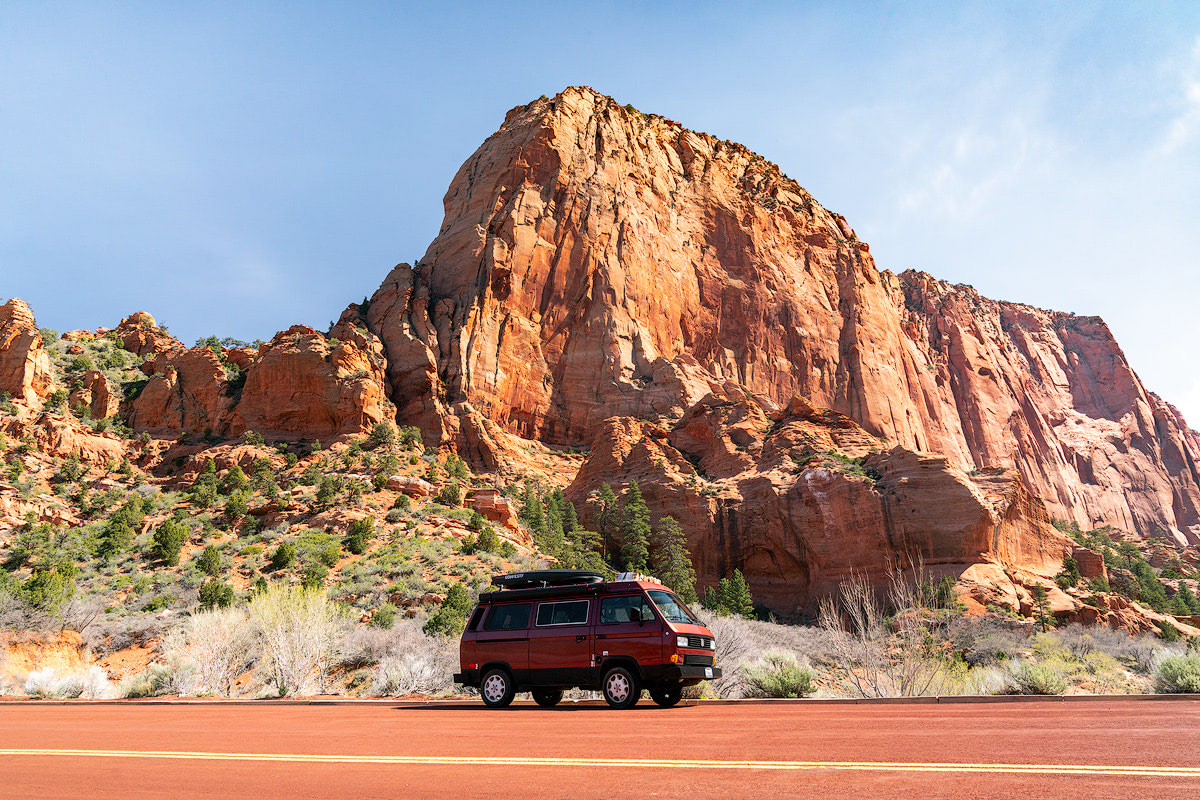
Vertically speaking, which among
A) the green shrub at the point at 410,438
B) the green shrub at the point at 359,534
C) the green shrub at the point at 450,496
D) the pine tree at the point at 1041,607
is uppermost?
the green shrub at the point at 410,438

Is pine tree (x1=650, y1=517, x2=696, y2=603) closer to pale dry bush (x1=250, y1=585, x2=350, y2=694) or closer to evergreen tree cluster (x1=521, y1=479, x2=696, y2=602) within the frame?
evergreen tree cluster (x1=521, y1=479, x2=696, y2=602)

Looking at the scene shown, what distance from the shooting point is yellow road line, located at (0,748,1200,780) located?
203 inches

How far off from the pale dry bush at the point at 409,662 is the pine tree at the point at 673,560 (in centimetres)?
2621

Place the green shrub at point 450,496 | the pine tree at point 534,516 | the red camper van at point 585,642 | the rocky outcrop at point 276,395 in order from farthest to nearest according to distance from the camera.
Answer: the rocky outcrop at point 276,395 → the green shrub at point 450,496 → the pine tree at point 534,516 → the red camper van at point 585,642

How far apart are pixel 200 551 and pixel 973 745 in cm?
4342

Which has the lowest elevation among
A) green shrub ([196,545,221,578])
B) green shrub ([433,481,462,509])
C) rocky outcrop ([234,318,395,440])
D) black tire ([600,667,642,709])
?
black tire ([600,667,642,709])

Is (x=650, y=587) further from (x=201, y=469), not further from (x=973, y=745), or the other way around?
(x=201, y=469)

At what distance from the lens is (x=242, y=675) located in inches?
851

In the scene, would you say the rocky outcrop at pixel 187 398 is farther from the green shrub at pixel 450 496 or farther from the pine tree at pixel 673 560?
the pine tree at pixel 673 560

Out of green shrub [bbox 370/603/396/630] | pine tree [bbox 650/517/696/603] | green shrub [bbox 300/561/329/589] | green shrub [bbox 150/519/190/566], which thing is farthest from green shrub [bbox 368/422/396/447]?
green shrub [bbox 370/603/396/630]

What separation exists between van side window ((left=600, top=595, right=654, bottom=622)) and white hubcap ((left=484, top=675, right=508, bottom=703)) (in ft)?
7.63

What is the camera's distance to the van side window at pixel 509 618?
12898 mm

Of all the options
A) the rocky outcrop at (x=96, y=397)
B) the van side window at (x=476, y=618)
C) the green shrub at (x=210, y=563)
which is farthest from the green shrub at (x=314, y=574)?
the rocky outcrop at (x=96, y=397)


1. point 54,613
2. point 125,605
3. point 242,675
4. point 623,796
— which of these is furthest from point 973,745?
point 125,605
